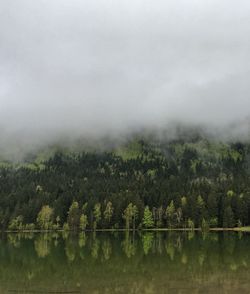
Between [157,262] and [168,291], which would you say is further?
[157,262]

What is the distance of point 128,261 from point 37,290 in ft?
81.1

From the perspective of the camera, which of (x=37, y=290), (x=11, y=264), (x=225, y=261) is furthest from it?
(x=11, y=264)

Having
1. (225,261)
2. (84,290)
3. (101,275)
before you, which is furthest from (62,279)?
(225,261)

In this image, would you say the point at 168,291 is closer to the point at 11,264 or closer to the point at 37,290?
the point at 37,290

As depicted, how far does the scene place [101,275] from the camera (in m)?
50.2

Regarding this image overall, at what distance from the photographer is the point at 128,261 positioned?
64.1 m

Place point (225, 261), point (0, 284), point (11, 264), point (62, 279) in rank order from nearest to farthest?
point (0, 284), point (62, 279), point (225, 261), point (11, 264)

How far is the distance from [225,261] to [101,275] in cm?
2019

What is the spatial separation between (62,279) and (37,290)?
7426mm

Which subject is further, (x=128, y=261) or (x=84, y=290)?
(x=128, y=261)

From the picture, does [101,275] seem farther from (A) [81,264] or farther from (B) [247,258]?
(B) [247,258]

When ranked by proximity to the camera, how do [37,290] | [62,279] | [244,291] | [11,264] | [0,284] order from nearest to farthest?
[244,291], [37,290], [0,284], [62,279], [11,264]

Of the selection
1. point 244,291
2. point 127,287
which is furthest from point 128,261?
point 244,291

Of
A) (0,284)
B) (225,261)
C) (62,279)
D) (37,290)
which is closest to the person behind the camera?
(37,290)
